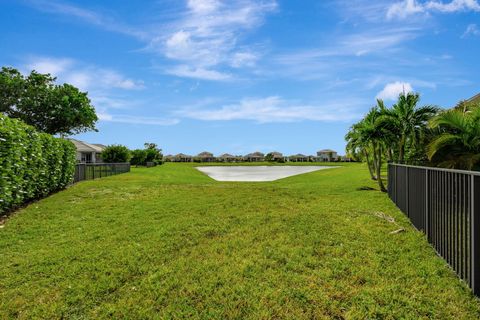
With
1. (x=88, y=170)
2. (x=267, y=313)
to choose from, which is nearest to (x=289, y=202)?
(x=267, y=313)

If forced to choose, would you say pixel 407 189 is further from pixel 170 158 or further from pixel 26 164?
pixel 170 158

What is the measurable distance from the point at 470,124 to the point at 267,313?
8974mm

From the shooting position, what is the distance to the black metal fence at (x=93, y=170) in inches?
702

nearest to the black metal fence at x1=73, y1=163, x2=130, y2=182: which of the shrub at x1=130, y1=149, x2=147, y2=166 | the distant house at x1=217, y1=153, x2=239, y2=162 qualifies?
the shrub at x1=130, y1=149, x2=147, y2=166

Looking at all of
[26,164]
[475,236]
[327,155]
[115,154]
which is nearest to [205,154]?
Answer: [327,155]

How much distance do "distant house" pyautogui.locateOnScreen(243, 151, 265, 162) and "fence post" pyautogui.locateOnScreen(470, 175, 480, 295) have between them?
4987 inches

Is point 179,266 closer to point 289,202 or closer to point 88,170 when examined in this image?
point 289,202

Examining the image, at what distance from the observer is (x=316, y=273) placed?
4219mm

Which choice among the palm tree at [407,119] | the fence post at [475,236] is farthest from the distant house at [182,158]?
the fence post at [475,236]

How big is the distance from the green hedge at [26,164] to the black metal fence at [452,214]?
29.0 ft

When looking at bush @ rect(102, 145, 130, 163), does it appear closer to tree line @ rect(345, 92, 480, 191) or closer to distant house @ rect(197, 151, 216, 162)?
tree line @ rect(345, 92, 480, 191)

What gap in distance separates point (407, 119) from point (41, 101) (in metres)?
31.7

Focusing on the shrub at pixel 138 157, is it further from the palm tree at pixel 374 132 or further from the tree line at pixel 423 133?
the palm tree at pixel 374 132

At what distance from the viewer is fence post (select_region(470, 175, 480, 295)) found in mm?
3625
